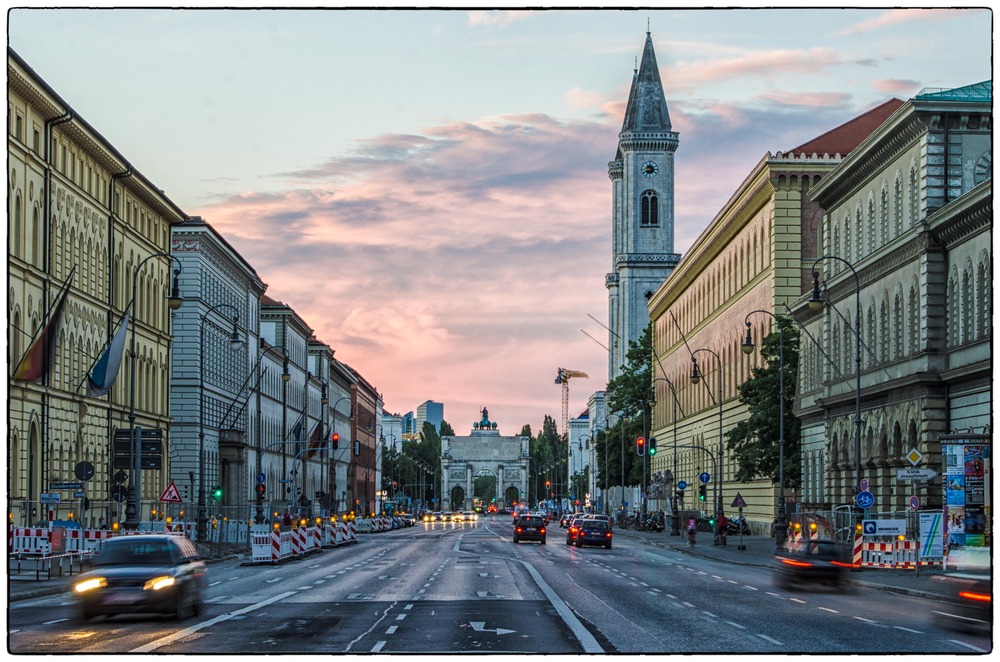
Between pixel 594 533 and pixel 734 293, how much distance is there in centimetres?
3164

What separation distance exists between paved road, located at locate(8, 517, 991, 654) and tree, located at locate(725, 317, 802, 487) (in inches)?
1200

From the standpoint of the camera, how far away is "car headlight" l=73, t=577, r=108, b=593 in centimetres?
2784

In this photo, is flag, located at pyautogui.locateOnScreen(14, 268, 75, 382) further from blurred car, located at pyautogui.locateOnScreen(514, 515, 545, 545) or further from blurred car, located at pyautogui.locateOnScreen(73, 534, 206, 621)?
blurred car, located at pyautogui.locateOnScreen(514, 515, 545, 545)

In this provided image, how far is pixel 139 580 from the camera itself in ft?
91.6

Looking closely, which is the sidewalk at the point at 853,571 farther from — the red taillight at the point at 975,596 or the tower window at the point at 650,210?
the tower window at the point at 650,210

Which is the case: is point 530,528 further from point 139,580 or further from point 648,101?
point 648,101

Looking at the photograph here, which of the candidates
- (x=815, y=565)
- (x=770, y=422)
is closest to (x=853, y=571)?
(x=815, y=565)

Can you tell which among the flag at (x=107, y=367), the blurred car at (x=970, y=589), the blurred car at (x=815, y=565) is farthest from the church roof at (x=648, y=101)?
the blurred car at (x=970, y=589)

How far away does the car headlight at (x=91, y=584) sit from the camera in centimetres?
2784

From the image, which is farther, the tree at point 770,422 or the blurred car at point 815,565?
the tree at point 770,422

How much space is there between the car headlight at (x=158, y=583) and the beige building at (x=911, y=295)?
29.3m

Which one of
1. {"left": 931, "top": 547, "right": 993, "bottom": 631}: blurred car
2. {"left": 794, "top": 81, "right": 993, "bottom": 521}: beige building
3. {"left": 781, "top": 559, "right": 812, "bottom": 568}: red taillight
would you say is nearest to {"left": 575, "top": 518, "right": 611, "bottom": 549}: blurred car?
{"left": 794, "top": 81, "right": 993, "bottom": 521}: beige building

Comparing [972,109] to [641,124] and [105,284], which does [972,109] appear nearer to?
[105,284]

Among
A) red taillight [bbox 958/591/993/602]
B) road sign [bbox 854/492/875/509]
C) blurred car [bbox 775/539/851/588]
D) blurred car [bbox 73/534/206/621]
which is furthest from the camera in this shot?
road sign [bbox 854/492/875/509]
